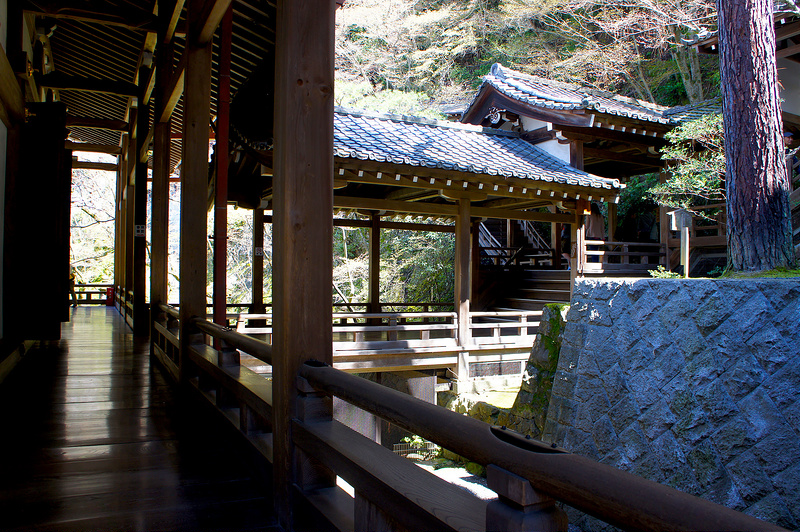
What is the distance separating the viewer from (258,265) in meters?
9.27

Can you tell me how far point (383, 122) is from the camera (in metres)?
9.72

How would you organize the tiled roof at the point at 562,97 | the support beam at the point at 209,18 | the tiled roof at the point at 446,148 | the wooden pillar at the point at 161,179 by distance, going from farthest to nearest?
the tiled roof at the point at 562,97
the tiled roof at the point at 446,148
the wooden pillar at the point at 161,179
the support beam at the point at 209,18

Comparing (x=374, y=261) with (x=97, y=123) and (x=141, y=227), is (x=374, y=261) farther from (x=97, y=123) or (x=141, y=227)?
(x=97, y=123)

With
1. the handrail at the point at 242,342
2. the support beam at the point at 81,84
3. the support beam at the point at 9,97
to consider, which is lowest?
the handrail at the point at 242,342

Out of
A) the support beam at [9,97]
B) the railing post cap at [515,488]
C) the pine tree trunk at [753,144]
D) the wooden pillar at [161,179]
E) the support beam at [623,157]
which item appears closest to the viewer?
the railing post cap at [515,488]

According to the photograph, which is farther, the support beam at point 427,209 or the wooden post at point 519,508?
the support beam at point 427,209

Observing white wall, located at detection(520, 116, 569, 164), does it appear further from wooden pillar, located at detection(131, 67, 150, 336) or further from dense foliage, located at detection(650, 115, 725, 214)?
wooden pillar, located at detection(131, 67, 150, 336)

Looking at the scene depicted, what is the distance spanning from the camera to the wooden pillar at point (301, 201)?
204 centimetres

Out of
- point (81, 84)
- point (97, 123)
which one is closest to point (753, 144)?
point (81, 84)

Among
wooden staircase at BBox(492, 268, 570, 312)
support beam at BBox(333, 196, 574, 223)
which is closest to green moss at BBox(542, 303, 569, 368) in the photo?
support beam at BBox(333, 196, 574, 223)

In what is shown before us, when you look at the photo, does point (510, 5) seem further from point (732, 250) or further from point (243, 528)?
point (243, 528)

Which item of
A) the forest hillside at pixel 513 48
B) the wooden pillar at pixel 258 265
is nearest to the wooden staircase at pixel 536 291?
the wooden pillar at pixel 258 265

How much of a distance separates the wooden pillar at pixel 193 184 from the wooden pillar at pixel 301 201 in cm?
216

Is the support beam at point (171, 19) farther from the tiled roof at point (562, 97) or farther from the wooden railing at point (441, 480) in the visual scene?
the tiled roof at point (562, 97)
